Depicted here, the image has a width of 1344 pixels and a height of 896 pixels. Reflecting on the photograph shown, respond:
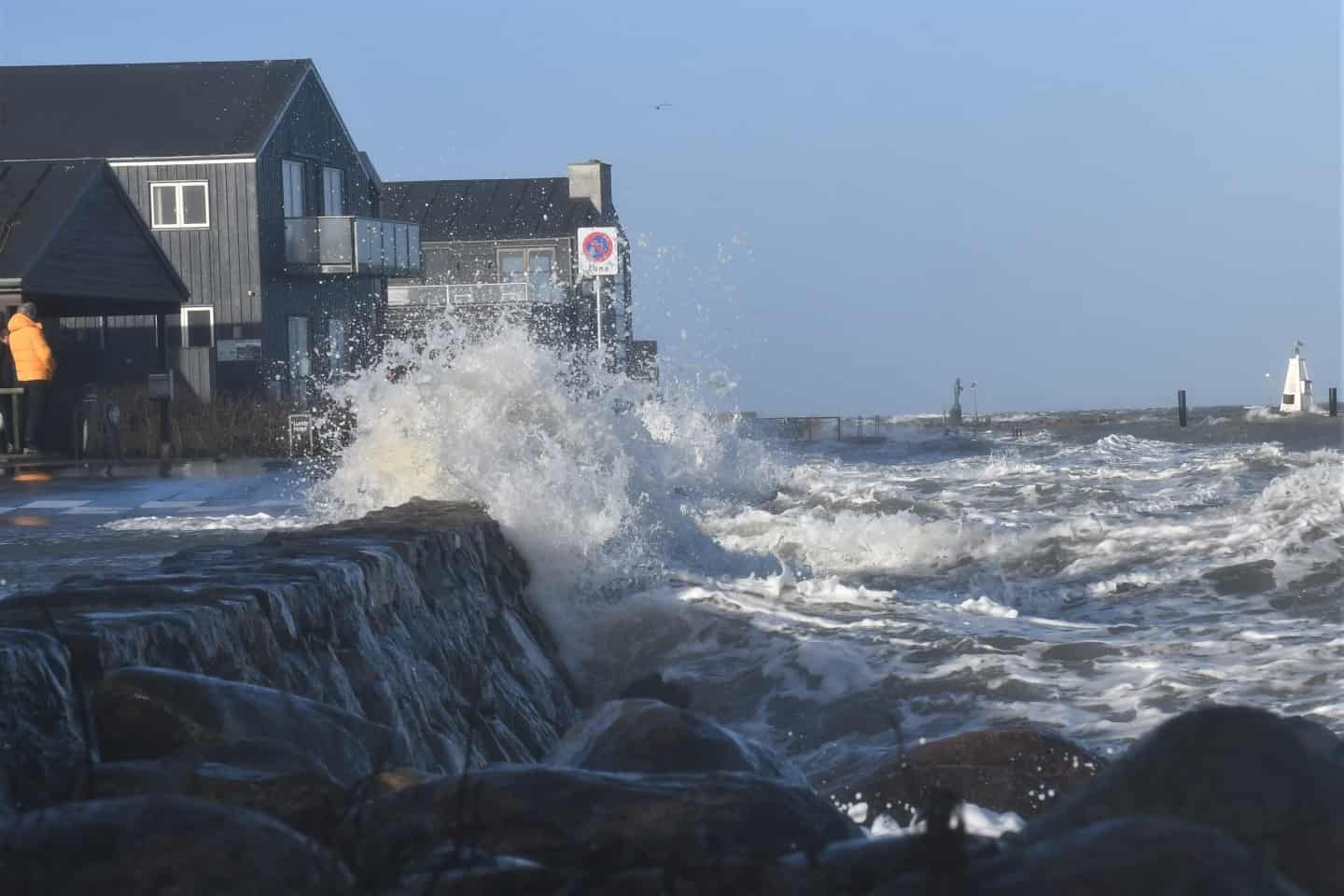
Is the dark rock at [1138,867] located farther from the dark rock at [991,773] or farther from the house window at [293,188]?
the house window at [293,188]

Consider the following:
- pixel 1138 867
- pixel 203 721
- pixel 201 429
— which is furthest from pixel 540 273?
pixel 1138 867

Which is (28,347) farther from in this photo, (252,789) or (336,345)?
(252,789)

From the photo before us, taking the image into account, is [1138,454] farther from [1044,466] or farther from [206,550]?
[206,550]

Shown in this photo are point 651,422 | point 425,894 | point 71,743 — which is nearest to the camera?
point 425,894

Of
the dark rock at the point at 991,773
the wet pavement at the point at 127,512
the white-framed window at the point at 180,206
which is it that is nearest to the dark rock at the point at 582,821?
the dark rock at the point at 991,773

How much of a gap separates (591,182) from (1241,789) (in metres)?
54.7

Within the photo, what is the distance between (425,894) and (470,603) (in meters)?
6.30

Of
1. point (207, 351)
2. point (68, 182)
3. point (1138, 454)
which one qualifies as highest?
point (68, 182)

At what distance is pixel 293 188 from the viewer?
3959 cm

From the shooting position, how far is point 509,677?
8.53m

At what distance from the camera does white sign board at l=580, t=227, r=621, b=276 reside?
2839 centimetres

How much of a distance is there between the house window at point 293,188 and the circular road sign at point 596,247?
42.4ft

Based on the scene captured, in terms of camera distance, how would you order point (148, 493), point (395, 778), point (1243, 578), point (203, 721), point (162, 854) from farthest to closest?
point (148, 493) → point (1243, 578) → point (203, 721) → point (395, 778) → point (162, 854)

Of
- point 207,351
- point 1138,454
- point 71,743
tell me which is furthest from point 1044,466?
point 71,743
